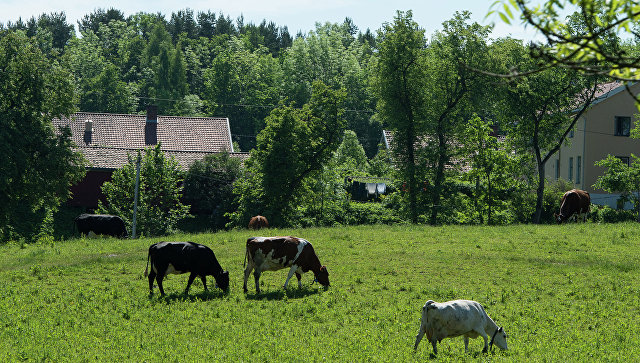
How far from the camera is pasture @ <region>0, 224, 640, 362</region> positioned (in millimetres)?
13641

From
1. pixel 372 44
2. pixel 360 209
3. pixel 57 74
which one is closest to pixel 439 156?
pixel 360 209

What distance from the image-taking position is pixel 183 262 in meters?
20.0

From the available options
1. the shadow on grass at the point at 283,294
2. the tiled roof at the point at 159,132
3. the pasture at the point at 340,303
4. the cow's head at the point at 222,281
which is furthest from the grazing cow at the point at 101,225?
the shadow on grass at the point at 283,294

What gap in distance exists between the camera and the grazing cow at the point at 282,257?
20312 mm

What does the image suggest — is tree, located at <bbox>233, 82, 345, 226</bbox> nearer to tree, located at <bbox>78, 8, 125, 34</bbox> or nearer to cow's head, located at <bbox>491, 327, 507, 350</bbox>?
cow's head, located at <bbox>491, 327, 507, 350</bbox>

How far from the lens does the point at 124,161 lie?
2350 inches

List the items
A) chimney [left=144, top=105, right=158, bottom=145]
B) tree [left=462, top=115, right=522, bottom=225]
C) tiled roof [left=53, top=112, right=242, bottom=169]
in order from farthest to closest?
chimney [left=144, top=105, right=158, bottom=145] → tiled roof [left=53, top=112, right=242, bottom=169] → tree [left=462, top=115, right=522, bottom=225]

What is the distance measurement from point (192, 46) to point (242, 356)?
508 ft

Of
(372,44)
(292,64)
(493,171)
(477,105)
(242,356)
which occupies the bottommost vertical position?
(242,356)

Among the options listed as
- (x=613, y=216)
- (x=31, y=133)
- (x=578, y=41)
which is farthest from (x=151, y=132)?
(x=578, y=41)

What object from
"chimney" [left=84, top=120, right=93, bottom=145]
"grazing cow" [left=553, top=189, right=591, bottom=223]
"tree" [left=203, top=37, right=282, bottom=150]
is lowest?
"grazing cow" [left=553, top=189, right=591, bottom=223]

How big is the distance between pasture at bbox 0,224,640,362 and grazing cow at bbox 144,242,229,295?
512 millimetres

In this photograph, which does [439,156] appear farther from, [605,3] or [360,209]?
[605,3]

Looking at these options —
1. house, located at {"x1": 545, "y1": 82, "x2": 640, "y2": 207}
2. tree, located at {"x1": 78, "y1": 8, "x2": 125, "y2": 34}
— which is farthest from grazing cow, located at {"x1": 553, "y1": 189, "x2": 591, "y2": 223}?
tree, located at {"x1": 78, "y1": 8, "x2": 125, "y2": 34}
